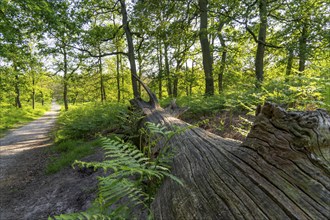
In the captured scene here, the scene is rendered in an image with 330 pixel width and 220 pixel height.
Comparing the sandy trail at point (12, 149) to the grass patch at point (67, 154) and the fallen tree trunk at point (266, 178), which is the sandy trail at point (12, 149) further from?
the fallen tree trunk at point (266, 178)

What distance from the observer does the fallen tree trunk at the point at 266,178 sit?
132 cm

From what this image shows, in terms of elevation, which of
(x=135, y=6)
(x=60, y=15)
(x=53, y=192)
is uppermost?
(x=135, y=6)

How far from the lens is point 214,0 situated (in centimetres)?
878

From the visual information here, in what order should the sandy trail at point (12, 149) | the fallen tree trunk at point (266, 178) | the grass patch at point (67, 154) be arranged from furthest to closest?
the sandy trail at point (12, 149) → the grass patch at point (67, 154) → the fallen tree trunk at point (266, 178)

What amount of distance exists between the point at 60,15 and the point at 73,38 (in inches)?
43.7

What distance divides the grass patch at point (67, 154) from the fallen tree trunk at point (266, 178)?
4.76 meters

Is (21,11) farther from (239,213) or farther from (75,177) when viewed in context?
(239,213)

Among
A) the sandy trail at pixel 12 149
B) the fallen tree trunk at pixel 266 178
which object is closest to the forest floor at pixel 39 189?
the sandy trail at pixel 12 149

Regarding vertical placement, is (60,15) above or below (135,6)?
below

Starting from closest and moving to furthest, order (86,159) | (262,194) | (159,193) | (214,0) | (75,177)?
(262,194), (159,193), (75,177), (86,159), (214,0)

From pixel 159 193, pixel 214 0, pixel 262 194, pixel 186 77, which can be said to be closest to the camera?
pixel 262 194

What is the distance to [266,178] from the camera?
5.05 feet

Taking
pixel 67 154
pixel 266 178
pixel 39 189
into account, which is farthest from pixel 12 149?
pixel 266 178

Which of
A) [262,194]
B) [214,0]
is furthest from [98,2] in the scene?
[262,194]
